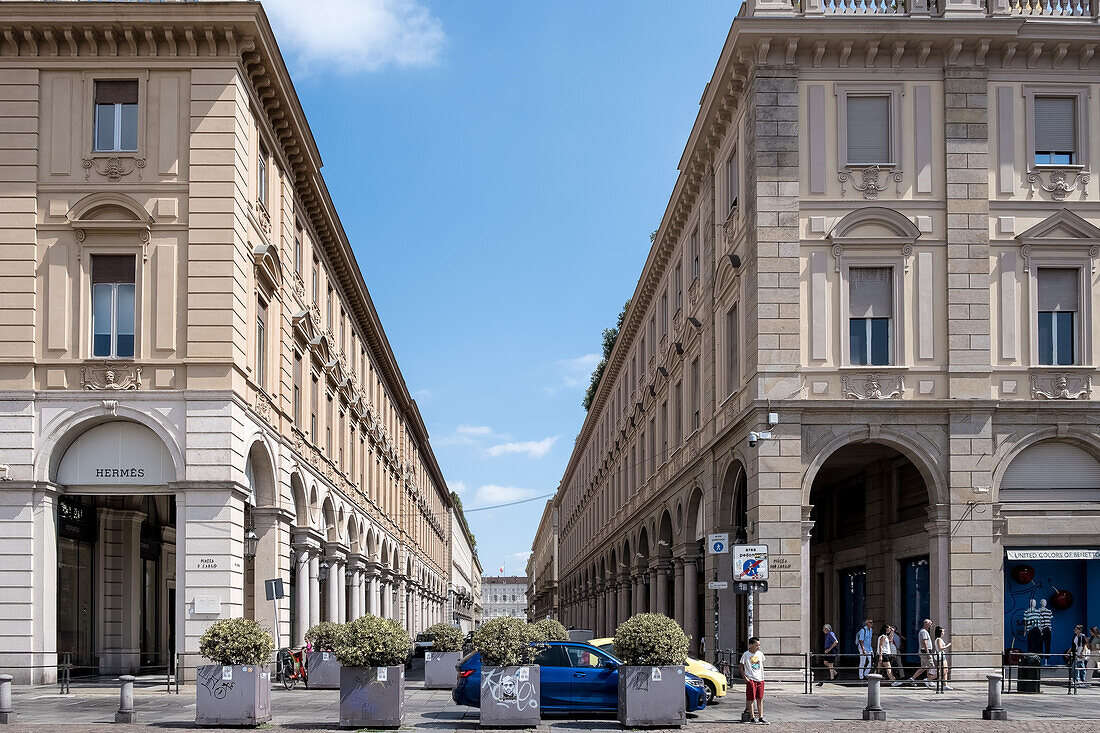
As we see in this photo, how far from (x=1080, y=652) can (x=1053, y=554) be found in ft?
7.94

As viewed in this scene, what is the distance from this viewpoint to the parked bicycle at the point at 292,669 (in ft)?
105

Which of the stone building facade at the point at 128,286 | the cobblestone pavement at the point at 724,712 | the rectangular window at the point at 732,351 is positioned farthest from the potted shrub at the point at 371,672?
the rectangular window at the point at 732,351

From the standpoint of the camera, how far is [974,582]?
29594mm

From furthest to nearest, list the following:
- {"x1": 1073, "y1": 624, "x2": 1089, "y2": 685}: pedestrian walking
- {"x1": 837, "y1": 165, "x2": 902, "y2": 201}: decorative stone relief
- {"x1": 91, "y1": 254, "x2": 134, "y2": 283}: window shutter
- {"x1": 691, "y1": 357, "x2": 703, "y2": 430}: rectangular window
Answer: {"x1": 691, "y1": 357, "x2": 703, "y2": 430}: rectangular window, {"x1": 837, "y1": 165, "x2": 902, "y2": 201}: decorative stone relief, {"x1": 91, "y1": 254, "x2": 134, "y2": 283}: window shutter, {"x1": 1073, "y1": 624, "x2": 1089, "y2": 685}: pedestrian walking

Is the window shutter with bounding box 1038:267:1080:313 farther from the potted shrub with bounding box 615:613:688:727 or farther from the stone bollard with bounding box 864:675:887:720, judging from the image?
the potted shrub with bounding box 615:613:688:727

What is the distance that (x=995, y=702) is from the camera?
851 inches

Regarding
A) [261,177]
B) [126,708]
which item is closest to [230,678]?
[126,708]

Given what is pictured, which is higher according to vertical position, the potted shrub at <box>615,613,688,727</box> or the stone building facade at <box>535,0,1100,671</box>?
the stone building facade at <box>535,0,1100,671</box>

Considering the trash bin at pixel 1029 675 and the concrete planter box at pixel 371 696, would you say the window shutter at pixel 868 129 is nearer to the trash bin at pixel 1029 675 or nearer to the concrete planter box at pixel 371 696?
the trash bin at pixel 1029 675

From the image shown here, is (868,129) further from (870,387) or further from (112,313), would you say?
(112,313)

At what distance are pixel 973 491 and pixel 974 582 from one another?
86.1 inches

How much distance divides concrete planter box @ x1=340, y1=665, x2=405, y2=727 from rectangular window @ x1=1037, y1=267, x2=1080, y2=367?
18.9 m

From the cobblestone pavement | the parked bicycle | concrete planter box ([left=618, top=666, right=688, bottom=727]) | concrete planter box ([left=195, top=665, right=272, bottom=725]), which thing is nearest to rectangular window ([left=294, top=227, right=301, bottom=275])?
the parked bicycle

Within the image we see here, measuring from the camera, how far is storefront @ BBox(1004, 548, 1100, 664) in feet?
99.7
